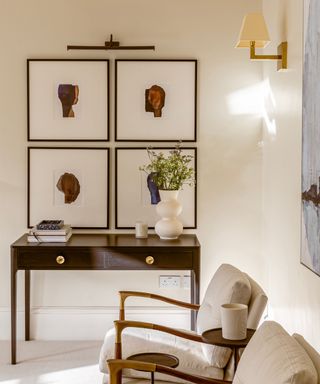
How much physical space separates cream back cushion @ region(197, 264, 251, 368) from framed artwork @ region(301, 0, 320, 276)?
0.31m

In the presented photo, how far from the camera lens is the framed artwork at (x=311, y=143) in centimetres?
302

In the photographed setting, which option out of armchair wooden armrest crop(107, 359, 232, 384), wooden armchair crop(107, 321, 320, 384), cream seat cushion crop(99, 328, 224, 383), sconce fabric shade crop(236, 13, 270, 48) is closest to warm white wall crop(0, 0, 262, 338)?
sconce fabric shade crop(236, 13, 270, 48)

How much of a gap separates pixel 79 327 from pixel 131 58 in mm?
1867

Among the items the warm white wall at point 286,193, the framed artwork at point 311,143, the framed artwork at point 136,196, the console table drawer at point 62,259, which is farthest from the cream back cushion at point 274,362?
the framed artwork at point 136,196

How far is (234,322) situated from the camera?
300cm

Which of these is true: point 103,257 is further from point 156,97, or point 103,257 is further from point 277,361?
point 277,361

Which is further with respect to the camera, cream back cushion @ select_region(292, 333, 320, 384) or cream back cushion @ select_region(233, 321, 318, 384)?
cream back cushion @ select_region(292, 333, 320, 384)

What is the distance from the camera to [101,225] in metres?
4.95

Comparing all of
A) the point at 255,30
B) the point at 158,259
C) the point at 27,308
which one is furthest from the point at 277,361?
the point at 27,308

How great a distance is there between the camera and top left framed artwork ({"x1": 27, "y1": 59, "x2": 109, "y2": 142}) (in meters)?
4.88

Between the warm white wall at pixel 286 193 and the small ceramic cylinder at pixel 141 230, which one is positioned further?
the small ceramic cylinder at pixel 141 230

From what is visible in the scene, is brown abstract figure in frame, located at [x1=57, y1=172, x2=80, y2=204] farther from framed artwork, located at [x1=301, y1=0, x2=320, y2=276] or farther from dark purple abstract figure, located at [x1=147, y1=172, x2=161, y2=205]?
framed artwork, located at [x1=301, y1=0, x2=320, y2=276]

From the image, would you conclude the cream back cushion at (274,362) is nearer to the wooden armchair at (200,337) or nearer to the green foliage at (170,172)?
the wooden armchair at (200,337)

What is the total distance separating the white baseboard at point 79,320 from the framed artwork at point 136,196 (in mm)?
598
